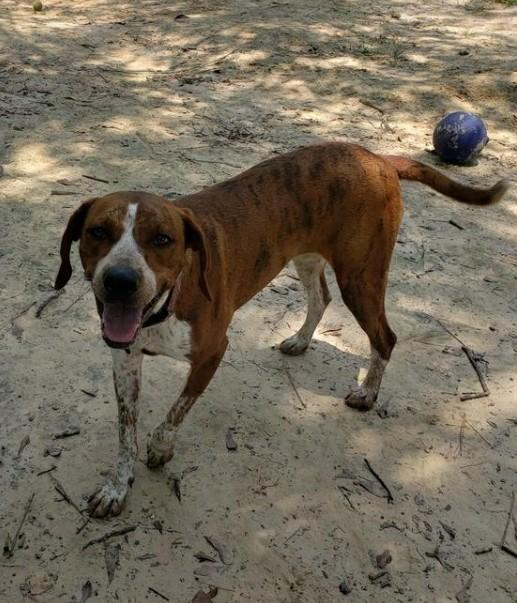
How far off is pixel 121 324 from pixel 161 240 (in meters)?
0.37

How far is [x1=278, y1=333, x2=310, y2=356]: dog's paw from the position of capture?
166 inches

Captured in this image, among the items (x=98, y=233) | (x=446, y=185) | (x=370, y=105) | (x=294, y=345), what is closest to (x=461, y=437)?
(x=294, y=345)

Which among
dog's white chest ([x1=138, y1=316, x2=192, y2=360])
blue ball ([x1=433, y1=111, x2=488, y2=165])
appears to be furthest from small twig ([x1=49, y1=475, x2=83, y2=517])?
blue ball ([x1=433, y1=111, x2=488, y2=165])

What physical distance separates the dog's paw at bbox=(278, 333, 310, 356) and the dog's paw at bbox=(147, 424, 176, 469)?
1.18 metres

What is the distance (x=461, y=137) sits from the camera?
654 cm

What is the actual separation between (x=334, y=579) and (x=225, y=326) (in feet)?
4.12

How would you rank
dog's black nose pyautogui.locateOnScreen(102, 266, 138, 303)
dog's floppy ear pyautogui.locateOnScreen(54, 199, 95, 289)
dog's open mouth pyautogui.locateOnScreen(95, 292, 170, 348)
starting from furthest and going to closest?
dog's floppy ear pyautogui.locateOnScreen(54, 199, 95, 289) → dog's open mouth pyautogui.locateOnScreen(95, 292, 170, 348) → dog's black nose pyautogui.locateOnScreen(102, 266, 138, 303)

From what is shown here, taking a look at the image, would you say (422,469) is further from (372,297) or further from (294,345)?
(294,345)

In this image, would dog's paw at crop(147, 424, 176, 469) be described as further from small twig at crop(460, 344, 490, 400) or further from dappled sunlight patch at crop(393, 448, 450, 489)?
small twig at crop(460, 344, 490, 400)

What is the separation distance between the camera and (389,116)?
25.4ft

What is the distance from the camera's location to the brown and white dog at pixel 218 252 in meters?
2.54

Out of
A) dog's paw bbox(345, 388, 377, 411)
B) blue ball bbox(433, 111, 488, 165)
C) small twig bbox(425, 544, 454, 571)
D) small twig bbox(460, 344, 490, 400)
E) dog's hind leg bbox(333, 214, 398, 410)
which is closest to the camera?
small twig bbox(425, 544, 454, 571)

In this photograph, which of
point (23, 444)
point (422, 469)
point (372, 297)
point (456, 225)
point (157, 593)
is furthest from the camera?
point (456, 225)

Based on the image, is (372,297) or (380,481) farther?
(372,297)
